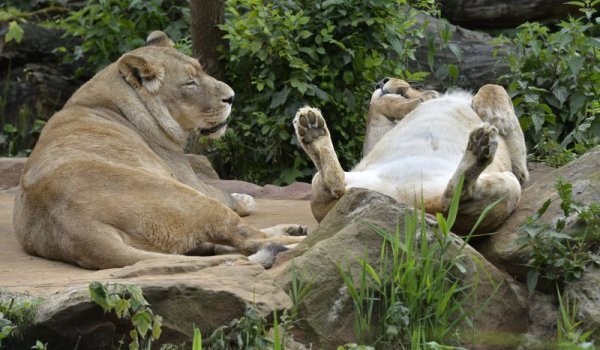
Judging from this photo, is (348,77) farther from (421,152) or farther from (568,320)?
(568,320)

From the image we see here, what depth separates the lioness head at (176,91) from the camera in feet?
21.3

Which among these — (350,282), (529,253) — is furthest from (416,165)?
(350,282)

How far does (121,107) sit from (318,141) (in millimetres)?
1763

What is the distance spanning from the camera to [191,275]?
4.29 m

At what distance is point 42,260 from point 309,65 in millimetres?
3629

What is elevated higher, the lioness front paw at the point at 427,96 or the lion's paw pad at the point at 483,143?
the lion's paw pad at the point at 483,143

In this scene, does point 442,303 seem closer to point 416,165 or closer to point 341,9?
point 416,165

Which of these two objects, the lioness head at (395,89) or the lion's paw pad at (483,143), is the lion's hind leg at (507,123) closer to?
the lioness head at (395,89)

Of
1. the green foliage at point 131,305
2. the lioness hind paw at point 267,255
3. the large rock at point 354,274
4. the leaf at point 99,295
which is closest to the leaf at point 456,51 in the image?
the lioness hind paw at point 267,255

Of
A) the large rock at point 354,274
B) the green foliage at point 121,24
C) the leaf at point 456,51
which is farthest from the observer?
the green foliage at point 121,24

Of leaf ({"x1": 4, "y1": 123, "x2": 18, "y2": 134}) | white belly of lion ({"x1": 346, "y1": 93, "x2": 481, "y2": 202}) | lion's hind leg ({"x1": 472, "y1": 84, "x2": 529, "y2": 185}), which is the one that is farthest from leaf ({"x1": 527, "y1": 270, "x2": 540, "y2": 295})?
leaf ({"x1": 4, "y1": 123, "x2": 18, "y2": 134})

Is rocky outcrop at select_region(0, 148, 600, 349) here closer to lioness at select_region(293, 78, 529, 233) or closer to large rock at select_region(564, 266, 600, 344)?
large rock at select_region(564, 266, 600, 344)

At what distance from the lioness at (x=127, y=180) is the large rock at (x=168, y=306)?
69 centimetres

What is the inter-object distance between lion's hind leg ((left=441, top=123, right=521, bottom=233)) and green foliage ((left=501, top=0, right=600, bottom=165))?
2392mm
